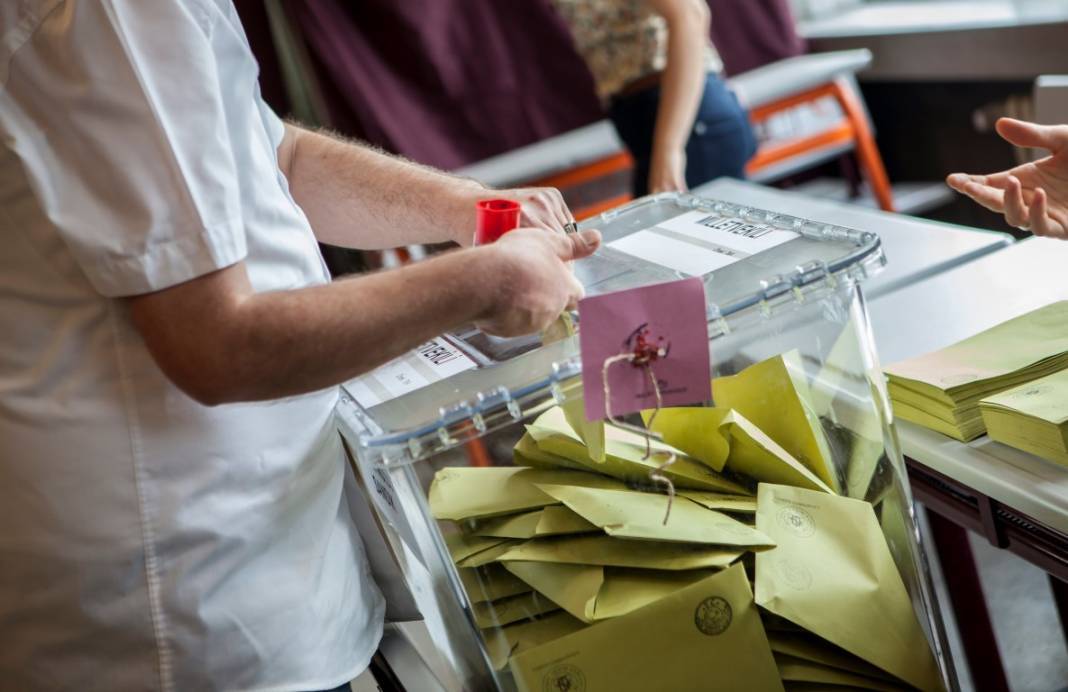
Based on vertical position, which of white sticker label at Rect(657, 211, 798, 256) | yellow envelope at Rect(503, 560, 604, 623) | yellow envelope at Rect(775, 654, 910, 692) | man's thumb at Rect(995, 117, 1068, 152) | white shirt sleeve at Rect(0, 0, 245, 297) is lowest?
yellow envelope at Rect(775, 654, 910, 692)

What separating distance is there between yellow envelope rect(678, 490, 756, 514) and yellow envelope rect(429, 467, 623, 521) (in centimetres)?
6

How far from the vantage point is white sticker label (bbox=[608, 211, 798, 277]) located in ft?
2.91

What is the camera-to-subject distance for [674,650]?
2.53 ft

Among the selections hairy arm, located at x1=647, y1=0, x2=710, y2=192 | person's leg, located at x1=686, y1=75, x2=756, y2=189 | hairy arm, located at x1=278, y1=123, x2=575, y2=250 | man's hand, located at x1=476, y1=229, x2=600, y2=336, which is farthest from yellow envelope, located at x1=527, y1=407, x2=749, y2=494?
person's leg, located at x1=686, y1=75, x2=756, y2=189

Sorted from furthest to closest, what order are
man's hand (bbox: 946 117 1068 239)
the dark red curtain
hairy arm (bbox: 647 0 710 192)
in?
the dark red curtain, hairy arm (bbox: 647 0 710 192), man's hand (bbox: 946 117 1068 239)

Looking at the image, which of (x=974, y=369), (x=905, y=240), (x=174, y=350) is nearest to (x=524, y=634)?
(x=174, y=350)

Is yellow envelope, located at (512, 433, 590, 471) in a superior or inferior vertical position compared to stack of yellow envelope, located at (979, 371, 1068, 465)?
superior

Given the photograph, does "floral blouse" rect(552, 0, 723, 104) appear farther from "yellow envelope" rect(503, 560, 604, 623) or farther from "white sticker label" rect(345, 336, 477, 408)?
"yellow envelope" rect(503, 560, 604, 623)

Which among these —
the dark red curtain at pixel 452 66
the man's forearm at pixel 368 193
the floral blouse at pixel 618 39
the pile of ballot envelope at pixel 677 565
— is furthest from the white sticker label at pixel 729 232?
the dark red curtain at pixel 452 66

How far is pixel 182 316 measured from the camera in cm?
70

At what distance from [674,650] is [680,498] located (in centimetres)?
13

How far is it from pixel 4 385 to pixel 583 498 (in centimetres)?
45

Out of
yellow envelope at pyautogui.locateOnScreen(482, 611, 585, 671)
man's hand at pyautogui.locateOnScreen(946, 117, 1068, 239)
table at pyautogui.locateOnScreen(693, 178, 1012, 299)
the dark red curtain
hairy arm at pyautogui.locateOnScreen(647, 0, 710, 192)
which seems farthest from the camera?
the dark red curtain

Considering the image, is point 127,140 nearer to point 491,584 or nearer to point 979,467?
point 491,584
